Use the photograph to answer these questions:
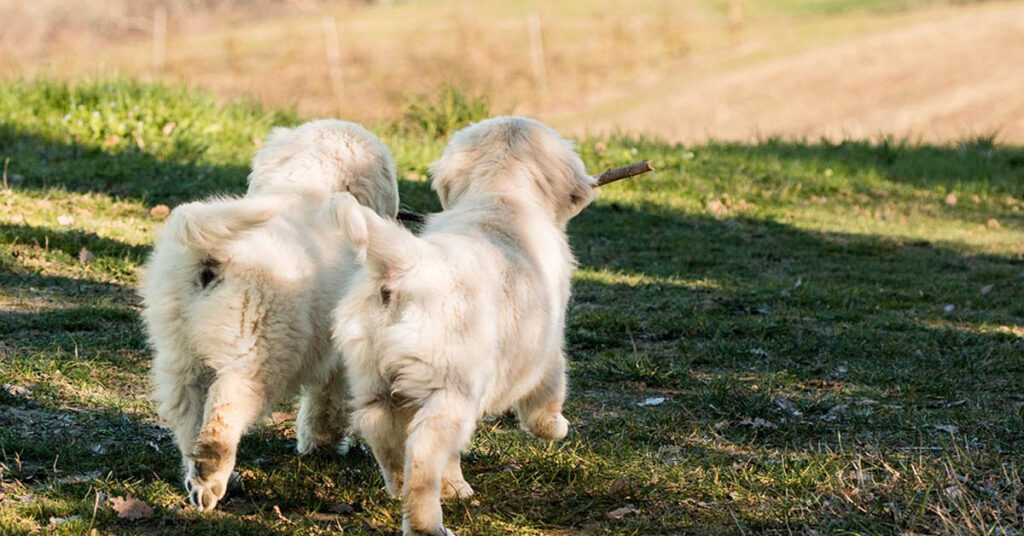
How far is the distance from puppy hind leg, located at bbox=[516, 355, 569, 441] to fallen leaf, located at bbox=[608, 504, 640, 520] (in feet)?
1.45

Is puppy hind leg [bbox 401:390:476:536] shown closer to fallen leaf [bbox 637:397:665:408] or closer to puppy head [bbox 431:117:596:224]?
puppy head [bbox 431:117:596:224]

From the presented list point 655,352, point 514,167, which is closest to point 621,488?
point 514,167

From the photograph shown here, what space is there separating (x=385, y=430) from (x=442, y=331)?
46 centimetres

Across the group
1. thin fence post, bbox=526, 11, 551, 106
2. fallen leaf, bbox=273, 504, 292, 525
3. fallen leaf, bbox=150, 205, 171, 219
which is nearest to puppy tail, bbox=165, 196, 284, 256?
fallen leaf, bbox=273, 504, 292, 525

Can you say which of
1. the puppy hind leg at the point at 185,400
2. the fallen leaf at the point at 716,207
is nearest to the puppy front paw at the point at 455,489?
the puppy hind leg at the point at 185,400

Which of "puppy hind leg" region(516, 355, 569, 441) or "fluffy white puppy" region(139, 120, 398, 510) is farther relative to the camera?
"puppy hind leg" region(516, 355, 569, 441)

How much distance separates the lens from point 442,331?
373 cm

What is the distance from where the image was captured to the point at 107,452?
4824mm

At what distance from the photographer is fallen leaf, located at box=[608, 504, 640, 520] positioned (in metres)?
4.36

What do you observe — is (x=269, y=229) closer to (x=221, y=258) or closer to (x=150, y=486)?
(x=221, y=258)

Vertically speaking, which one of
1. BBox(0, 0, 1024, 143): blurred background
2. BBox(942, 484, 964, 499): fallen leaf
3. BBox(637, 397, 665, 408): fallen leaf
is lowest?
BBox(0, 0, 1024, 143): blurred background

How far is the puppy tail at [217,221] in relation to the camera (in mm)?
4039

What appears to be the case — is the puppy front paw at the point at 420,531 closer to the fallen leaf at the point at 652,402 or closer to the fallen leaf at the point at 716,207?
the fallen leaf at the point at 652,402

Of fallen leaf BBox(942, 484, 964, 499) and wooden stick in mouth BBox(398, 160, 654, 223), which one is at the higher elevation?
wooden stick in mouth BBox(398, 160, 654, 223)
